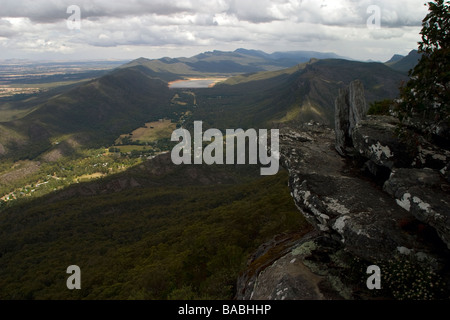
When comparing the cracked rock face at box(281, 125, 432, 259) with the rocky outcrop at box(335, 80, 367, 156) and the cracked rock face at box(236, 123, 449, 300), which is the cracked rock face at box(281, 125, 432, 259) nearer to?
the cracked rock face at box(236, 123, 449, 300)

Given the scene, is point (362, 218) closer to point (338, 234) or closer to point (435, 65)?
point (338, 234)

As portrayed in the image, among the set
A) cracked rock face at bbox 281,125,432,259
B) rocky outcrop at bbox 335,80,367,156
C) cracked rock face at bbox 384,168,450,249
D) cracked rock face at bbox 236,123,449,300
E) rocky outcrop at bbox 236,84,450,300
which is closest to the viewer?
cracked rock face at bbox 384,168,450,249

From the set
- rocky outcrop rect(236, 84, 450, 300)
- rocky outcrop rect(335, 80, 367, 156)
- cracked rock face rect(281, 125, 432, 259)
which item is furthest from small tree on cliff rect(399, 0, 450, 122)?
rocky outcrop rect(335, 80, 367, 156)

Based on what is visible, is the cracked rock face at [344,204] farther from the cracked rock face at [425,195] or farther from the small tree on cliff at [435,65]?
the small tree on cliff at [435,65]

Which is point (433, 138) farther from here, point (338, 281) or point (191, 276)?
point (191, 276)

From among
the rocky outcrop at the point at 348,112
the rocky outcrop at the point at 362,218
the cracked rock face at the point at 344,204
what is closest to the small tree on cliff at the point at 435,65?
the rocky outcrop at the point at 362,218


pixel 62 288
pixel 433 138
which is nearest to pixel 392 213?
pixel 433 138

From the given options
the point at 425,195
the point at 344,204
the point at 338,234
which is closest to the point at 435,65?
the point at 425,195
